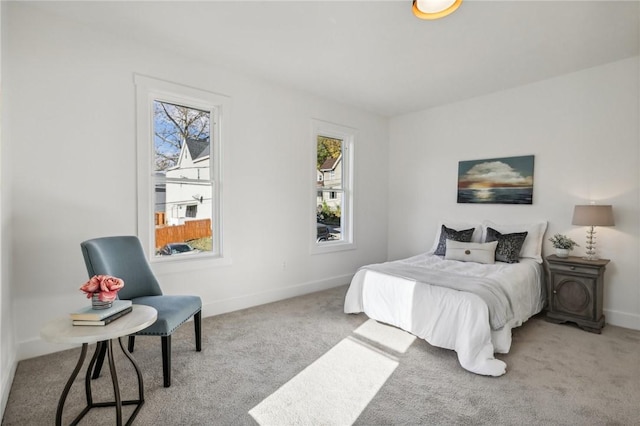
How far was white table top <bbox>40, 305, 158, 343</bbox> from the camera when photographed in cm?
157

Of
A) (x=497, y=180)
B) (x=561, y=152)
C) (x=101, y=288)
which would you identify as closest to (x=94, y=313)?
(x=101, y=288)

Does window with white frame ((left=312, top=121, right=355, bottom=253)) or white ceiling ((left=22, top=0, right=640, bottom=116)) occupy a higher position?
white ceiling ((left=22, top=0, right=640, bottom=116))

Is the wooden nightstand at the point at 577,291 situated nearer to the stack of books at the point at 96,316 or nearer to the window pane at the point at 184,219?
the window pane at the point at 184,219

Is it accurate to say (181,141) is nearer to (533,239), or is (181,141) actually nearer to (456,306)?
(456,306)

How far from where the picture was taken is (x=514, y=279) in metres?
3.09

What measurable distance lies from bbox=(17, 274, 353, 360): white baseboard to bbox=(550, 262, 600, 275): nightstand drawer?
8.51 feet

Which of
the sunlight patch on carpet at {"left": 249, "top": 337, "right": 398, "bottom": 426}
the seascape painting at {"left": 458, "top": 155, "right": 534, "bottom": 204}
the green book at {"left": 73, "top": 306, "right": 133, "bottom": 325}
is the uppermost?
the seascape painting at {"left": 458, "top": 155, "right": 534, "bottom": 204}

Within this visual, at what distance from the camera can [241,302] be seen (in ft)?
12.3

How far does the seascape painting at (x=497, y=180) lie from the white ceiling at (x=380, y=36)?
3.22 feet

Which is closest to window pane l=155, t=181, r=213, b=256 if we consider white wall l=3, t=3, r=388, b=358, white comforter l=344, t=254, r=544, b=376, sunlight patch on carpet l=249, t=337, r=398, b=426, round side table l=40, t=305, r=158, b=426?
white wall l=3, t=3, r=388, b=358

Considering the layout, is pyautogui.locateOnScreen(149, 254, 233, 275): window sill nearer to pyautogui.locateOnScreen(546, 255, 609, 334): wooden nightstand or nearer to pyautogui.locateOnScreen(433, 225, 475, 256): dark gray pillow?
pyautogui.locateOnScreen(433, 225, 475, 256): dark gray pillow

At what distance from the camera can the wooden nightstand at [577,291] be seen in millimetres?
3146

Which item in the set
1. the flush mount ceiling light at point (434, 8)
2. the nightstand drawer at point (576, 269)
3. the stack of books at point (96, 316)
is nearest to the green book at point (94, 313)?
the stack of books at point (96, 316)

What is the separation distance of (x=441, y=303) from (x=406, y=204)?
2.77 metres
